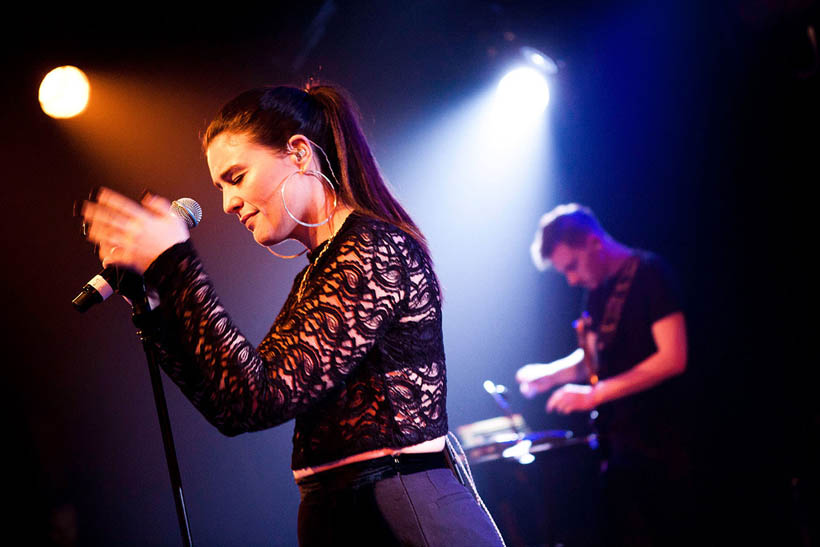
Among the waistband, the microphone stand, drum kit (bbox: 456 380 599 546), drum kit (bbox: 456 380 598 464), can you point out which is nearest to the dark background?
drum kit (bbox: 456 380 599 546)

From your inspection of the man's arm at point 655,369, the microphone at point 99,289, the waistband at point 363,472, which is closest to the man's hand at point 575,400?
the man's arm at point 655,369

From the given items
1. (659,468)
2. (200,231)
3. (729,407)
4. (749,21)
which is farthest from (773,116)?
(200,231)

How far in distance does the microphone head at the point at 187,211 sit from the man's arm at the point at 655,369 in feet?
8.48

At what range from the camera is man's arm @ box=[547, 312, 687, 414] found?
3.40m

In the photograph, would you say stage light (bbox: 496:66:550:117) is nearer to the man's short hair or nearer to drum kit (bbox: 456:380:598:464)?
the man's short hair

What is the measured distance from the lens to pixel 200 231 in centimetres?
355

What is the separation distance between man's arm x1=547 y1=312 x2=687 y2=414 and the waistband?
2459mm

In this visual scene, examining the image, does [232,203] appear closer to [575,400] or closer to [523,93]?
[575,400]

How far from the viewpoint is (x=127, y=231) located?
42.6 inches

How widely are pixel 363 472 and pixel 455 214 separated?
11.8ft

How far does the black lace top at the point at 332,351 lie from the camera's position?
1071 millimetres

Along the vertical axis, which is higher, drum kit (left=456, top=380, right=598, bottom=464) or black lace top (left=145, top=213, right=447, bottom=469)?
black lace top (left=145, top=213, right=447, bottom=469)

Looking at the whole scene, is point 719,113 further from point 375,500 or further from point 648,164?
point 375,500

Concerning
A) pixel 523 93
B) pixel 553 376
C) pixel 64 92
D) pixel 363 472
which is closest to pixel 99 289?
pixel 363 472
